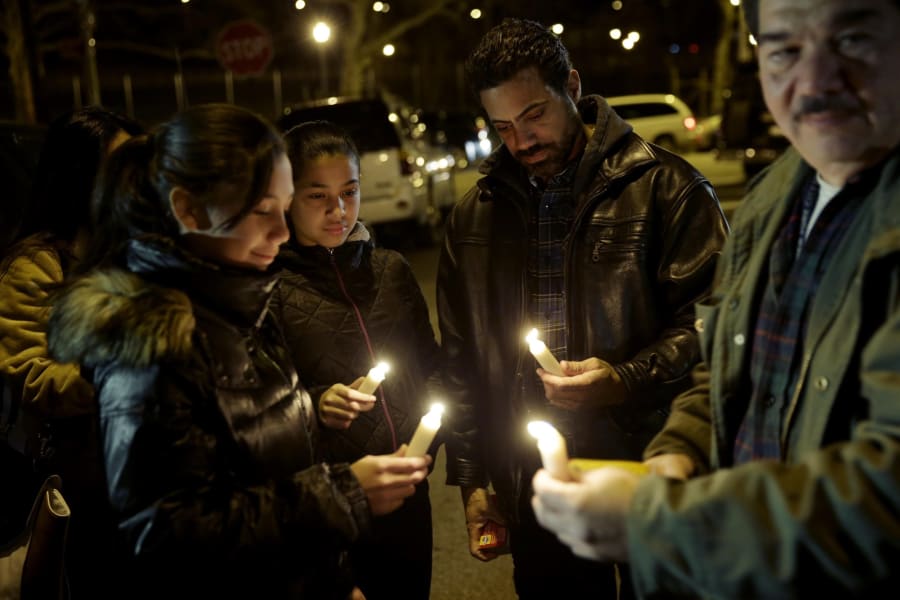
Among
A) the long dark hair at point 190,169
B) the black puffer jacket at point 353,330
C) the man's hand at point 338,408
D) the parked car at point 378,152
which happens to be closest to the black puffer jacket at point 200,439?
the long dark hair at point 190,169

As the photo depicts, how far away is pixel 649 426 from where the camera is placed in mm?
2809

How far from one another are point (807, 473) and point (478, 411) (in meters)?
1.89

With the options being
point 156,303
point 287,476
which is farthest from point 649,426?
point 156,303

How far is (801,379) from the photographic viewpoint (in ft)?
5.09

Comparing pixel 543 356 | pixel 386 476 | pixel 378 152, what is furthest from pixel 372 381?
pixel 378 152

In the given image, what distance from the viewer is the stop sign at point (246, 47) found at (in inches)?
605

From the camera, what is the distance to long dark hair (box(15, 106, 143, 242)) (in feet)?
10.3

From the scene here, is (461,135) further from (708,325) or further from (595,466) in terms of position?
(595,466)

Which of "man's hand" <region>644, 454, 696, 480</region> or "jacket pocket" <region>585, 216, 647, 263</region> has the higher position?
"jacket pocket" <region>585, 216, 647, 263</region>

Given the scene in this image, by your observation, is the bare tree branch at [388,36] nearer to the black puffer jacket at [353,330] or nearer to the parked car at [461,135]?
the parked car at [461,135]

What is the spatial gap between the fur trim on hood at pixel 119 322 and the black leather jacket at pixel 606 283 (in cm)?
136

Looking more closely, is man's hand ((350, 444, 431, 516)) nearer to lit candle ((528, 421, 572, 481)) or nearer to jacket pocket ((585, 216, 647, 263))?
lit candle ((528, 421, 572, 481))

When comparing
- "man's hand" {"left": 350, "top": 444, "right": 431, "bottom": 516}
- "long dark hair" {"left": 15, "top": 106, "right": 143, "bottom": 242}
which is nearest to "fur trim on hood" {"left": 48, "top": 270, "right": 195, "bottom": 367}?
"man's hand" {"left": 350, "top": 444, "right": 431, "bottom": 516}

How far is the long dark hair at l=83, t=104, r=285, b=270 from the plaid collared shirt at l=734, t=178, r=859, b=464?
1.25m
